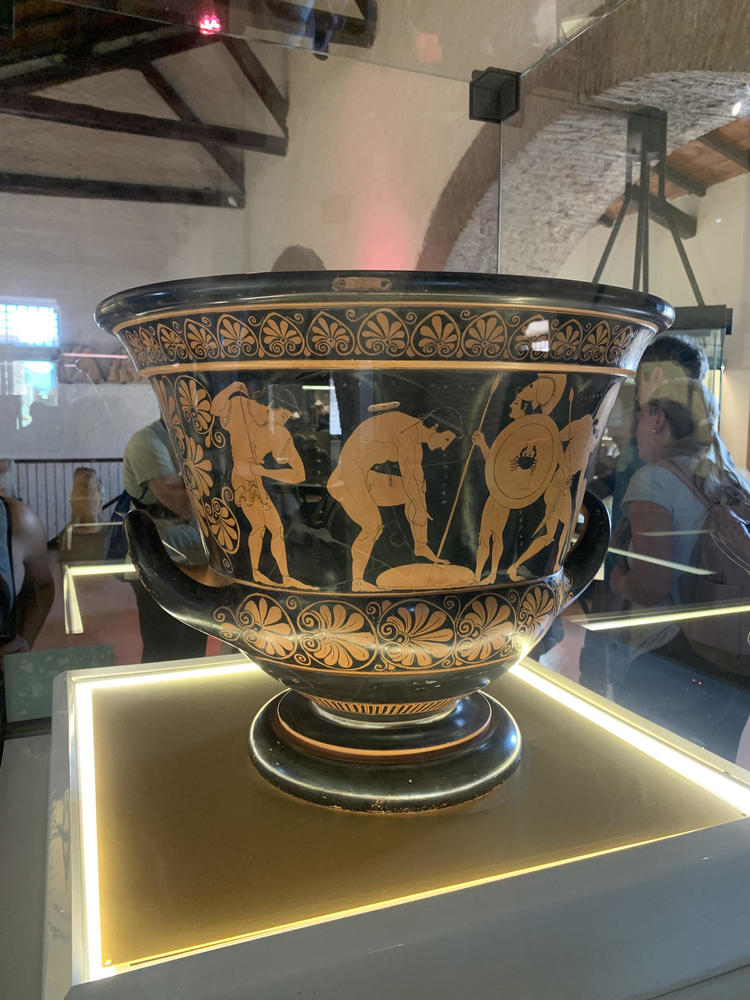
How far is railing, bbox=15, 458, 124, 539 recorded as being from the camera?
1.66 meters

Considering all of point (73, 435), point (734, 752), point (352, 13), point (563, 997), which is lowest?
point (734, 752)

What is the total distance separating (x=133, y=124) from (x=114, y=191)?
16 centimetres

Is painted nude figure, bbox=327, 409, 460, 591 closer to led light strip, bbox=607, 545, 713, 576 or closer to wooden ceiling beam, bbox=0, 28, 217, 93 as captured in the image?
led light strip, bbox=607, 545, 713, 576

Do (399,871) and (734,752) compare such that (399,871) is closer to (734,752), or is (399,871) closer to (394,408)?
(394,408)

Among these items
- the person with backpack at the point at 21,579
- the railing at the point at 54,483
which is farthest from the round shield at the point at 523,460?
the railing at the point at 54,483

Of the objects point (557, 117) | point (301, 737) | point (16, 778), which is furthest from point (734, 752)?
point (557, 117)

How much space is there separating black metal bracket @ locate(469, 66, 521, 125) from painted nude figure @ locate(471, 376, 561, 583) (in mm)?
1421

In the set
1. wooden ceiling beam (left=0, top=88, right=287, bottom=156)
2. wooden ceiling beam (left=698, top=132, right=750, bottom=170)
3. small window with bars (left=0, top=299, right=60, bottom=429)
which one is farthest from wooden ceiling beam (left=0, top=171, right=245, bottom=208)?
wooden ceiling beam (left=698, top=132, right=750, bottom=170)

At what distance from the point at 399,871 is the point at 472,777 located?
0.48 feet

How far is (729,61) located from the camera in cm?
115

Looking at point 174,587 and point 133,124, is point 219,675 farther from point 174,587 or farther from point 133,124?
point 133,124

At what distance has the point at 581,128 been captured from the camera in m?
1.67

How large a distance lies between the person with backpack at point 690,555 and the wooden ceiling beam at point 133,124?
1.09 meters

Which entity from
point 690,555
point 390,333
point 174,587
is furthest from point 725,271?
point 174,587
